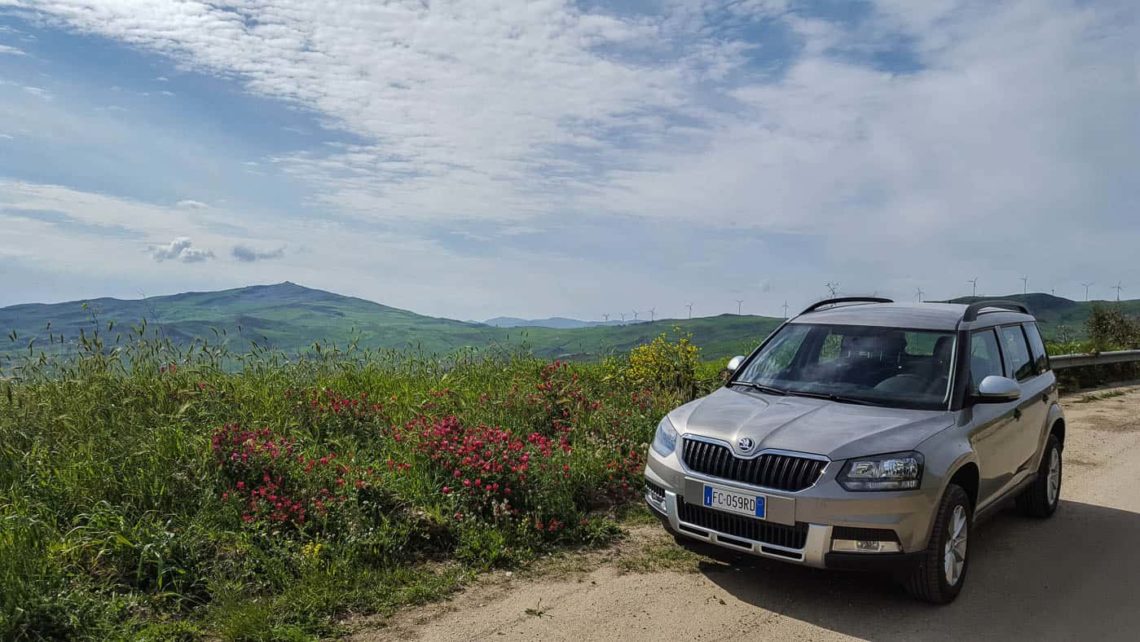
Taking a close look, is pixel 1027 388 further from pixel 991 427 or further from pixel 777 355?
pixel 777 355

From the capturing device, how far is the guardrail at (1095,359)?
14859 millimetres

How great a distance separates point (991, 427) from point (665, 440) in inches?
92.6

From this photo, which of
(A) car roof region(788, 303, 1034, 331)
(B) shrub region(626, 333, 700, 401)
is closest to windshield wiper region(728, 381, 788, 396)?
(A) car roof region(788, 303, 1034, 331)

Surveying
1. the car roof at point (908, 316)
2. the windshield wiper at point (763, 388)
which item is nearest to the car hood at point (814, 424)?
the windshield wiper at point (763, 388)

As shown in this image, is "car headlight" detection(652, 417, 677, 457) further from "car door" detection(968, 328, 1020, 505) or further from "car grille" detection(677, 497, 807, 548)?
"car door" detection(968, 328, 1020, 505)

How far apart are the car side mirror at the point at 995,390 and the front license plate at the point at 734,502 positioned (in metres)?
1.93

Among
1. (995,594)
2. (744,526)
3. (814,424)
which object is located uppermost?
(814,424)

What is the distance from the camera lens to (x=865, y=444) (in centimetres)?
452

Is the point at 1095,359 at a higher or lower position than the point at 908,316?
lower

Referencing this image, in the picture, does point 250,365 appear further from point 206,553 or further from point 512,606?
point 512,606

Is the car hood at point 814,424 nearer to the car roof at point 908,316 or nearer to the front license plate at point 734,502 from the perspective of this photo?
the front license plate at point 734,502

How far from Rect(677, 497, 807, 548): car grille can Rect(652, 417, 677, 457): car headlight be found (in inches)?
15.3

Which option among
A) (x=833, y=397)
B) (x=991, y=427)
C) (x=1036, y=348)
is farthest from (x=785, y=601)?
(x=1036, y=348)

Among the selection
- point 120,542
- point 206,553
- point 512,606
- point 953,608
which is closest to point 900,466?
point 953,608
